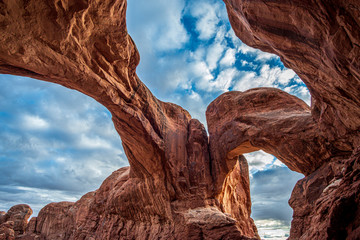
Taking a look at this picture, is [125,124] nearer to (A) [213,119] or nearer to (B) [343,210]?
(A) [213,119]

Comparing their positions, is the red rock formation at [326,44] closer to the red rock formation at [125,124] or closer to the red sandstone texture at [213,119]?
the red sandstone texture at [213,119]

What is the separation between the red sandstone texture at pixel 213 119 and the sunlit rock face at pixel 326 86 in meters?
0.03

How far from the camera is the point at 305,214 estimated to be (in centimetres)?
807

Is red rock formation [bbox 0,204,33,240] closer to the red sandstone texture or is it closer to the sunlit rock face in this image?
the red sandstone texture

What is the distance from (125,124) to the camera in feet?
35.3

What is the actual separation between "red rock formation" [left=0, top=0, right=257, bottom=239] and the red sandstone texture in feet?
0.15

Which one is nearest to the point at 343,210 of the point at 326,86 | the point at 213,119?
the point at 326,86

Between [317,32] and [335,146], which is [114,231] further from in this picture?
[317,32]

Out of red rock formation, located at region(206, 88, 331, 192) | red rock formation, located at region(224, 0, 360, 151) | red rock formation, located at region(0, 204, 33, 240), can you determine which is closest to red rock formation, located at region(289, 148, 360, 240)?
red rock formation, located at region(224, 0, 360, 151)

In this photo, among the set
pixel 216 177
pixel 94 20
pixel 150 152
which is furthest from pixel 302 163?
pixel 94 20

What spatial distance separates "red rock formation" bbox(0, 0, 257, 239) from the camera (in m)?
6.16

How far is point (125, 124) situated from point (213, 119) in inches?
280

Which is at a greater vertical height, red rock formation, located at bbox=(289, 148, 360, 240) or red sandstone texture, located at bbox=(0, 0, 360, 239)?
red sandstone texture, located at bbox=(0, 0, 360, 239)

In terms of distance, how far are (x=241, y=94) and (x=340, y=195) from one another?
1084 cm
